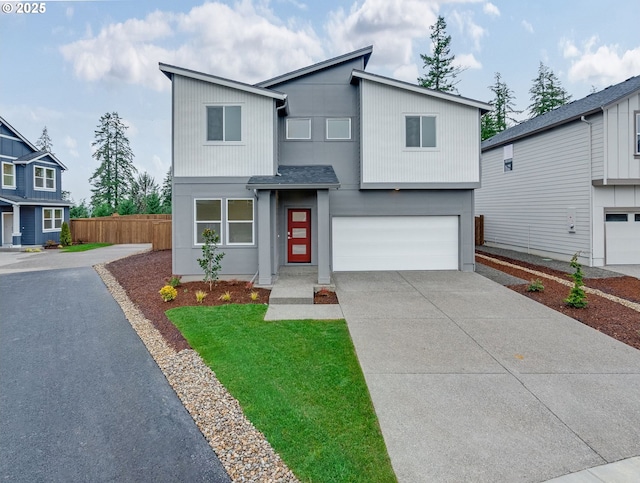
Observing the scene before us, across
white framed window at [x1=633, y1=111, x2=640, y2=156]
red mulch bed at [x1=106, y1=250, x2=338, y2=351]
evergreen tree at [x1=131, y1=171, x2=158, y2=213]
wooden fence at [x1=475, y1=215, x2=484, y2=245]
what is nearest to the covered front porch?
red mulch bed at [x1=106, y1=250, x2=338, y2=351]

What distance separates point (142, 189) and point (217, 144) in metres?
38.0

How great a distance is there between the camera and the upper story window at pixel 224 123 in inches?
442

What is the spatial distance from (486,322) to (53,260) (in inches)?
712

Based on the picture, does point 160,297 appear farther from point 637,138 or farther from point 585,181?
point 637,138

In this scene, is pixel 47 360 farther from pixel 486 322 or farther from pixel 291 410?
pixel 486 322

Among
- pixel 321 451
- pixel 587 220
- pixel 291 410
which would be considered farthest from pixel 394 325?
pixel 587 220

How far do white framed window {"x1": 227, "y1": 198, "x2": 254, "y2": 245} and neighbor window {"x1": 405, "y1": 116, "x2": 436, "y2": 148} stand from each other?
18.5 feet

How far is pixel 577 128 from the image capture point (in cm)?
1310

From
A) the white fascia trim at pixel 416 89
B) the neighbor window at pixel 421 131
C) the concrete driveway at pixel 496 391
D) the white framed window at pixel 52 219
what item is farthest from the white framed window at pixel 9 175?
the concrete driveway at pixel 496 391

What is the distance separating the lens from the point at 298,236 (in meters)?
12.9

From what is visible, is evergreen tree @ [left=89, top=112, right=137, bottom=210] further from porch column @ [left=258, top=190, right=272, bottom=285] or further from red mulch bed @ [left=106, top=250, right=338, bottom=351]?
porch column @ [left=258, top=190, right=272, bottom=285]

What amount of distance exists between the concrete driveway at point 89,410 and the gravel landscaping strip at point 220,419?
102 millimetres

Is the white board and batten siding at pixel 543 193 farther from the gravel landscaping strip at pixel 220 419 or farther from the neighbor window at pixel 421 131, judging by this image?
the gravel landscaping strip at pixel 220 419

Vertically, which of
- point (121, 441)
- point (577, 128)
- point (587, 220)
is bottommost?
point (121, 441)
